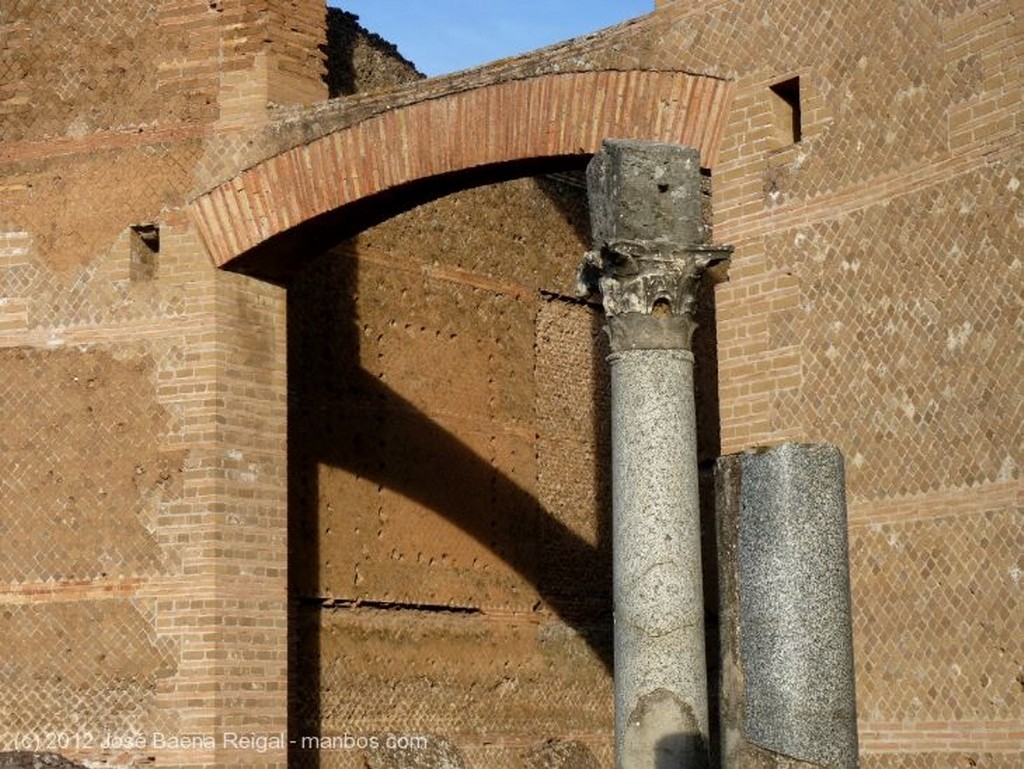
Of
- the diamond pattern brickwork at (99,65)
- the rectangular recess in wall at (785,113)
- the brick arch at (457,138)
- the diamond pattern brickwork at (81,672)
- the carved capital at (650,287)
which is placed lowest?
the diamond pattern brickwork at (81,672)

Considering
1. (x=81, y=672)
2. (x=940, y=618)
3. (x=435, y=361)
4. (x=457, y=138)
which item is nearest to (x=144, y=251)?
(x=457, y=138)

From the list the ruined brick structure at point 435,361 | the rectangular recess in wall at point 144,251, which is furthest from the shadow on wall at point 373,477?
the rectangular recess in wall at point 144,251

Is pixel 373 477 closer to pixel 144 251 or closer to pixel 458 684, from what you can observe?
pixel 458 684

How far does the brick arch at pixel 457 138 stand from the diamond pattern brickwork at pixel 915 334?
94 centimetres

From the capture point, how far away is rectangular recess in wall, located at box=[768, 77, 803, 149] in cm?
1063

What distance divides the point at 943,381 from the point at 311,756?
579 centimetres

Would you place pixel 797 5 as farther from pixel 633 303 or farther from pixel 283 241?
pixel 283 241

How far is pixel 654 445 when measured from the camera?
27.9 feet

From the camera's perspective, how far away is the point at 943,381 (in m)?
9.76

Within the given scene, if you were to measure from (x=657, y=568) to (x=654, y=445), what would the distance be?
498 mm

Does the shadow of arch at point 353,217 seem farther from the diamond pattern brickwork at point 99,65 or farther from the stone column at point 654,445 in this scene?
the stone column at point 654,445

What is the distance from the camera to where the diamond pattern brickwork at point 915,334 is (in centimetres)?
948

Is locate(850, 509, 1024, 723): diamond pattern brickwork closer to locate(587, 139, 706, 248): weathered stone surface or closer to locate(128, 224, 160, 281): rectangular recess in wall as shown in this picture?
locate(587, 139, 706, 248): weathered stone surface

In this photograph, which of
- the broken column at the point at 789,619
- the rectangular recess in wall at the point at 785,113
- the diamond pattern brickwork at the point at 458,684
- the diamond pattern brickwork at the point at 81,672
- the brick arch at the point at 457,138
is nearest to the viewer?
the broken column at the point at 789,619
